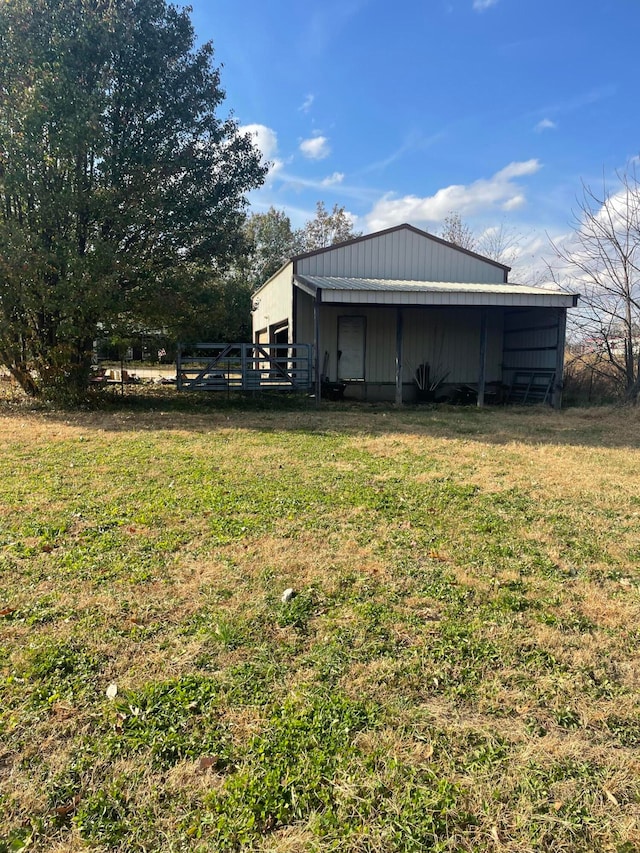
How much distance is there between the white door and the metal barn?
0.09 ft

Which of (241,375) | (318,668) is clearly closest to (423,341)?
(241,375)

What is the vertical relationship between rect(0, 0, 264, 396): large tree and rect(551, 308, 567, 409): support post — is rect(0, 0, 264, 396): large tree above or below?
above

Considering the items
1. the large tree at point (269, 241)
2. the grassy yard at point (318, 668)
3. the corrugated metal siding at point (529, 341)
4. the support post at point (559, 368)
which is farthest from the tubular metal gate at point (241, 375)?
the large tree at point (269, 241)

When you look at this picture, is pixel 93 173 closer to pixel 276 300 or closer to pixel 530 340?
pixel 276 300

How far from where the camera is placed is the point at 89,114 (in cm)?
977

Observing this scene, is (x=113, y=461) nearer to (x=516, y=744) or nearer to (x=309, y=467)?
(x=309, y=467)

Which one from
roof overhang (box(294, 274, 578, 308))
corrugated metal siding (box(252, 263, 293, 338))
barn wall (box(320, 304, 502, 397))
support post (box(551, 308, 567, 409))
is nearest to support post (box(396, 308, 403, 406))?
roof overhang (box(294, 274, 578, 308))

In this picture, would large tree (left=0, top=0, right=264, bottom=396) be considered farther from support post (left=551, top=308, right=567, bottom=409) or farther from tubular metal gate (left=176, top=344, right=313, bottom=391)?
support post (left=551, top=308, right=567, bottom=409)

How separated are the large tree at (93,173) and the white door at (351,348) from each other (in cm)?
426

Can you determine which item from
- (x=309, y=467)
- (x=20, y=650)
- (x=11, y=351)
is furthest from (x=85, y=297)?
(x=20, y=650)

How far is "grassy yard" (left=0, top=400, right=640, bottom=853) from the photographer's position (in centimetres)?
159

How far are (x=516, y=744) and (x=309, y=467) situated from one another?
166 inches

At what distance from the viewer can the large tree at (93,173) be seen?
9.74m

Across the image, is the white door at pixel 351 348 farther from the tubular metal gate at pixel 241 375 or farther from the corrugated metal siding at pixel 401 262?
the tubular metal gate at pixel 241 375
